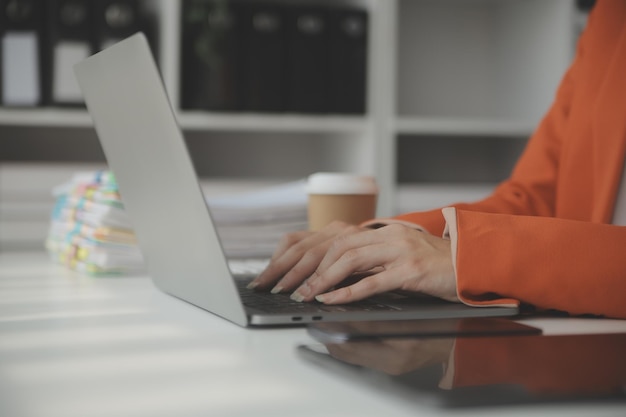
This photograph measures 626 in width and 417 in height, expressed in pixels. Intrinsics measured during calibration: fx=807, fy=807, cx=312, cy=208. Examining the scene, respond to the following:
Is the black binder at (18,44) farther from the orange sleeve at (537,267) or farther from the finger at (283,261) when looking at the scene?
the orange sleeve at (537,267)

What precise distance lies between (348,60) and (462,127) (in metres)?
0.46

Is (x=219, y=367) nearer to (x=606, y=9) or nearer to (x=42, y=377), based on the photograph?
(x=42, y=377)

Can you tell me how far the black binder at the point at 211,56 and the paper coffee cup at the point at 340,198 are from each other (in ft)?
4.32

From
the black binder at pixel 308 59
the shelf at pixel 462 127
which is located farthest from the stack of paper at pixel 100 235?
the shelf at pixel 462 127

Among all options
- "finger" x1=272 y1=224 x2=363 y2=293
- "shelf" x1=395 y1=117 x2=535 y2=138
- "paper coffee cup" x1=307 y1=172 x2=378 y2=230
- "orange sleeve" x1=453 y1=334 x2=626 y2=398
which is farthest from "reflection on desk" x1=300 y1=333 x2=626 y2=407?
"shelf" x1=395 y1=117 x2=535 y2=138

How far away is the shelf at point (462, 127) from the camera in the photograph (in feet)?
8.69

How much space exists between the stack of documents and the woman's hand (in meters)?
0.40

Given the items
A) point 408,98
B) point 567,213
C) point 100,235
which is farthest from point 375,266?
point 408,98

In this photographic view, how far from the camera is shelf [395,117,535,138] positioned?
2.65 m

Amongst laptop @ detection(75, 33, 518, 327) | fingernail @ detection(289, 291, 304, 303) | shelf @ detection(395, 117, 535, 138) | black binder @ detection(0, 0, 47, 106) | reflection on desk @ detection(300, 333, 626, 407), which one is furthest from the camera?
shelf @ detection(395, 117, 535, 138)

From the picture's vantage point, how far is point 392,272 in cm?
76

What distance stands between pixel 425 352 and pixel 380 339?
0.20 ft

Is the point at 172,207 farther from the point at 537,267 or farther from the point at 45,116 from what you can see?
the point at 45,116

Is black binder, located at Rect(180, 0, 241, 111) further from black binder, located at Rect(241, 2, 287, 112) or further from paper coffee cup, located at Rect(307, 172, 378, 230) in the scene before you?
paper coffee cup, located at Rect(307, 172, 378, 230)
